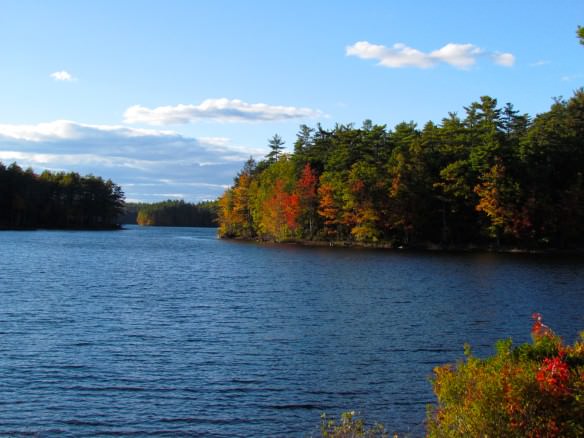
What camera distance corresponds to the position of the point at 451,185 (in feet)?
298

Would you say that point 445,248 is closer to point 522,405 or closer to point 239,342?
point 239,342

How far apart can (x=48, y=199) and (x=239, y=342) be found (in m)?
172

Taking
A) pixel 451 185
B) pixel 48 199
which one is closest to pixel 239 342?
pixel 451 185

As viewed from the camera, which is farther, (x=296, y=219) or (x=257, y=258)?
(x=296, y=219)

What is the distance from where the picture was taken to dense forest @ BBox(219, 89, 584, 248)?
86188mm

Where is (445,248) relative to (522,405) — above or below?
above

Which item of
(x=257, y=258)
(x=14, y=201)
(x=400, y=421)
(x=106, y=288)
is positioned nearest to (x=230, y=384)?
(x=400, y=421)

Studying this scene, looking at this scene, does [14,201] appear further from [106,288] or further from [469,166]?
[106,288]

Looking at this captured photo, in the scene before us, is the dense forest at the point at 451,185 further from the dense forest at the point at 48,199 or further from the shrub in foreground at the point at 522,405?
the dense forest at the point at 48,199

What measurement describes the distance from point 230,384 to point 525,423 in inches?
447

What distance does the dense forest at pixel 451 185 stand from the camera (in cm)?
8619

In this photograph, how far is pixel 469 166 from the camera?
91875 millimetres

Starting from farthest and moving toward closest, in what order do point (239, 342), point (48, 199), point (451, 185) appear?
point (48, 199)
point (451, 185)
point (239, 342)

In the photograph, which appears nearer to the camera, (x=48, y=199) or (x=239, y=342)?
(x=239, y=342)
